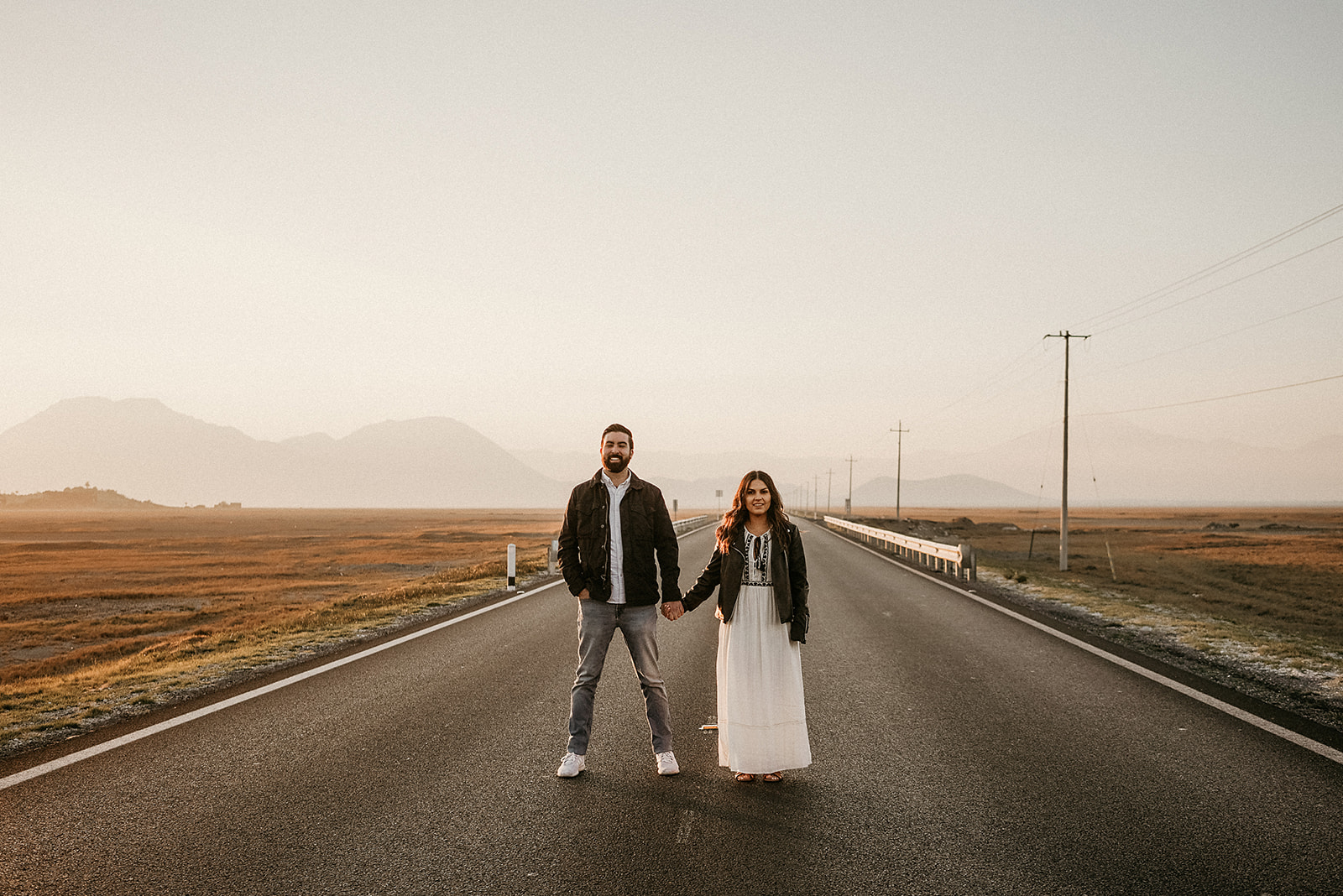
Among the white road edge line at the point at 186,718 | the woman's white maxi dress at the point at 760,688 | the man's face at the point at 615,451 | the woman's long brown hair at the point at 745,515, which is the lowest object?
the white road edge line at the point at 186,718

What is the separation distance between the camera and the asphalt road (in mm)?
3406

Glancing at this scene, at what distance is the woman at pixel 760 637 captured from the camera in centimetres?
457

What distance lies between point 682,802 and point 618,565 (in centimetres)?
145

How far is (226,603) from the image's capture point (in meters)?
22.9

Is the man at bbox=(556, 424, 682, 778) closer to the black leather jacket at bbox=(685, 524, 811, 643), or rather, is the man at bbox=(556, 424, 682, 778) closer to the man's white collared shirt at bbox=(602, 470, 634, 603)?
the man's white collared shirt at bbox=(602, 470, 634, 603)

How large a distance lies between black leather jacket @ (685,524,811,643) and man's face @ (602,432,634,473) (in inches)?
32.4

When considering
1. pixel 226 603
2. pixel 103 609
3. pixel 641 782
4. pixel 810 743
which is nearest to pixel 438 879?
pixel 641 782

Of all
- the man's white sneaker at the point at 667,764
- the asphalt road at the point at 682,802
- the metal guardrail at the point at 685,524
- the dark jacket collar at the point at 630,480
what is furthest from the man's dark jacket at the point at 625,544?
the metal guardrail at the point at 685,524

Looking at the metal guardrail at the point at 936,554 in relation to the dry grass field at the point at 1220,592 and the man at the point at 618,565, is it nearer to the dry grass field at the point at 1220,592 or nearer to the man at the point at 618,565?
the dry grass field at the point at 1220,592

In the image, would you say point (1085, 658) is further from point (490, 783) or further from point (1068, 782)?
point (490, 783)

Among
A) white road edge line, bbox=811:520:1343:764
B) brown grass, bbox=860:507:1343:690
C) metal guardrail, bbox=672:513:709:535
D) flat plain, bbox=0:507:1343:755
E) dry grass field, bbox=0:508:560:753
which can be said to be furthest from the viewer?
metal guardrail, bbox=672:513:709:535

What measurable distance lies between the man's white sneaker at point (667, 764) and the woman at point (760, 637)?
0.29 metres

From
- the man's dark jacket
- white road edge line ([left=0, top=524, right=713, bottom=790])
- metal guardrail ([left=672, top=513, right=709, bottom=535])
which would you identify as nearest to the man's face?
the man's dark jacket

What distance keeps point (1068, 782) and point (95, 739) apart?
21.2ft
